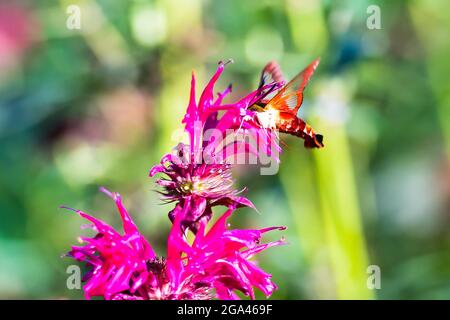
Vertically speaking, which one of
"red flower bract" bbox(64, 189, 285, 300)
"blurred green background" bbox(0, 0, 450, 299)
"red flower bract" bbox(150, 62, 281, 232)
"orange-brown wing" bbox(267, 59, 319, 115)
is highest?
"blurred green background" bbox(0, 0, 450, 299)

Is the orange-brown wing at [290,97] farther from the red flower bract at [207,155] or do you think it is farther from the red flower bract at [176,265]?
the red flower bract at [176,265]

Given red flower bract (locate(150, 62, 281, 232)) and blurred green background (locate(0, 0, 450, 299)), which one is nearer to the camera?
red flower bract (locate(150, 62, 281, 232))

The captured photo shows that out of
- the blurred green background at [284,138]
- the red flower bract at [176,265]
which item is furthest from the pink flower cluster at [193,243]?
the blurred green background at [284,138]

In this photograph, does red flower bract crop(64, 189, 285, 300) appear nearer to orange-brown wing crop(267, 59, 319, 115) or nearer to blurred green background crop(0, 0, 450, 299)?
orange-brown wing crop(267, 59, 319, 115)

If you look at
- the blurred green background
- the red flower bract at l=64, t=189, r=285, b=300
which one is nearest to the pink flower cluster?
the red flower bract at l=64, t=189, r=285, b=300

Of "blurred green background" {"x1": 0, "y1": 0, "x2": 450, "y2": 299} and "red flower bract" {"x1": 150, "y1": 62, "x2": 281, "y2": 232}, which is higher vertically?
"blurred green background" {"x1": 0, "y1": 0, "x2": 450, "y2": 299}

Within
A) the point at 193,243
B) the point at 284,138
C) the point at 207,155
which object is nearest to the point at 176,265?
the point at 193,243
